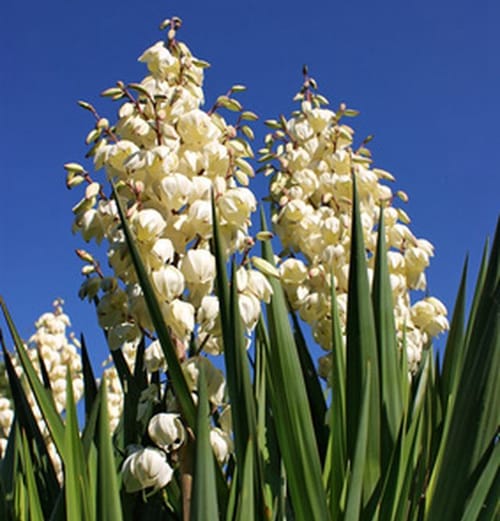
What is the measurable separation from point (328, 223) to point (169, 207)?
21.1 inches

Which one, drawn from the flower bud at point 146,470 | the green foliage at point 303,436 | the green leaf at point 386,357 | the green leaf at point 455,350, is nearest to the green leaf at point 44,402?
the green foliage at point 303,436

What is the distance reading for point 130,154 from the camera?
1480 millimetres

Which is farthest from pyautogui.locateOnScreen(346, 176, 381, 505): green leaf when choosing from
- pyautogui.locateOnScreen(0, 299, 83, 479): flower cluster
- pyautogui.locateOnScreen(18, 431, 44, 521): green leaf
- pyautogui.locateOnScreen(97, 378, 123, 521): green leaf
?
pyautogui.locateOnScreen(0, 299, 83, 479): flower cluster

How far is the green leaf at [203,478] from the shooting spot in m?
1.05

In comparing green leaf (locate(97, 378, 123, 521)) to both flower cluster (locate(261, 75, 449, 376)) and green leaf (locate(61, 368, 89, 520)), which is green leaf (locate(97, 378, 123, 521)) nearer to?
green leaf (locate(61, 368, 89, 520))

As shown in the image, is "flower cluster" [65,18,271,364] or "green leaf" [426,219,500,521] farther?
"flower cluster" [65,18,271,364]

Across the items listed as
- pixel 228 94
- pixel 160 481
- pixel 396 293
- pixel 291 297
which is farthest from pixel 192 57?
pixel 160 481

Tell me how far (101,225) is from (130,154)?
154 mm

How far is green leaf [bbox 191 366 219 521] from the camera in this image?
1055mm

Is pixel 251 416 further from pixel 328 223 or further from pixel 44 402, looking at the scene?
pixel 328 223

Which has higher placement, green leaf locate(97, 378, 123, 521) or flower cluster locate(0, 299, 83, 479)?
flower cluster locate(0, 299, 83, 479)

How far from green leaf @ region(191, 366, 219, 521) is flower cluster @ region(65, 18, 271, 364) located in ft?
0.88

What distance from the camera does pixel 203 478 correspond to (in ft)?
3.50

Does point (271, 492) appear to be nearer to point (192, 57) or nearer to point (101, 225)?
point (101, 225)
